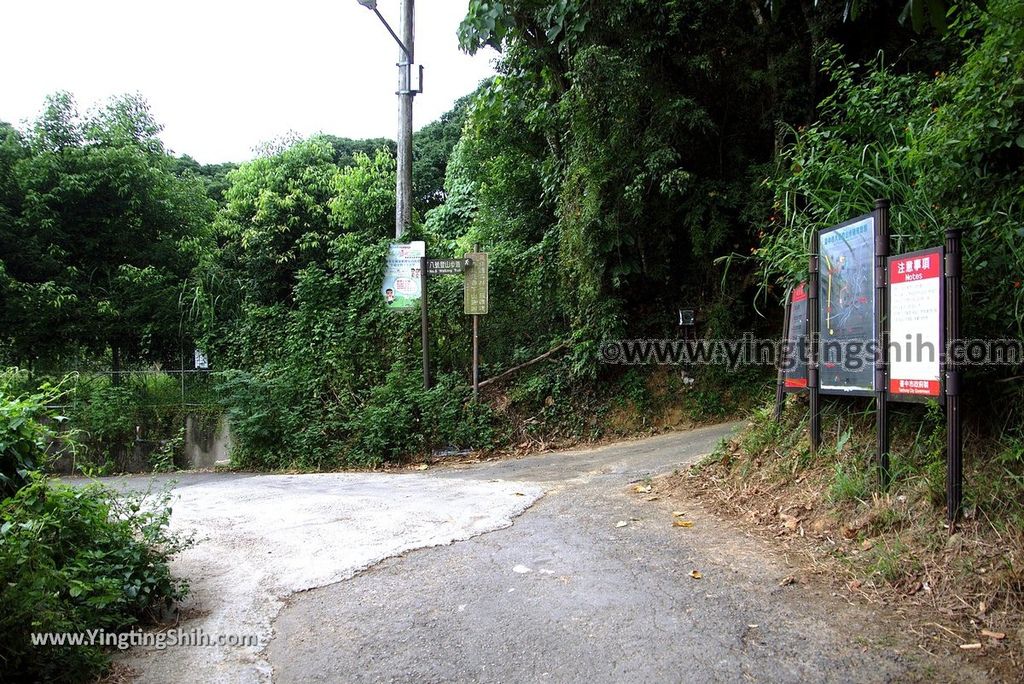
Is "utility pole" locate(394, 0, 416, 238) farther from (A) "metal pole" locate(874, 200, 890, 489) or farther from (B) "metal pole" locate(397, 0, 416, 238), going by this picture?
(A) "metal pole" locate(874, 200, 890, 489)

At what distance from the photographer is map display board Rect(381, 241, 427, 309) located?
487 inches

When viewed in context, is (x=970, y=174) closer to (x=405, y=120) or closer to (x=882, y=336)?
(x=882, y=336)

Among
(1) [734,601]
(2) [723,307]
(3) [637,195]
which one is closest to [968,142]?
(1) [734,601]

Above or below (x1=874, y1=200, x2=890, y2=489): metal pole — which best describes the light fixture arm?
above

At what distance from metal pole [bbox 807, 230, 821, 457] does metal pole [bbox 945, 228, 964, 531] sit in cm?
163

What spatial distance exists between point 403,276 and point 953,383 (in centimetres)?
954

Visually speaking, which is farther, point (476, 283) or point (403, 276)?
point (403, 276)

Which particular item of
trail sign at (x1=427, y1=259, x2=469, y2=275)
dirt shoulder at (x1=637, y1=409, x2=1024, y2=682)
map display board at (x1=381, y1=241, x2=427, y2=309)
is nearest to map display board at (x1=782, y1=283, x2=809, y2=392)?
dirt shoulder at (x1=637, y1=409, x2=1024, y2=682)

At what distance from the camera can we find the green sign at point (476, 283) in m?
11.6

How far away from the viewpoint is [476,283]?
38.3 ft

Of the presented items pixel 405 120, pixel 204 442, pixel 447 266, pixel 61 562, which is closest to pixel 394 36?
pixel 405 120

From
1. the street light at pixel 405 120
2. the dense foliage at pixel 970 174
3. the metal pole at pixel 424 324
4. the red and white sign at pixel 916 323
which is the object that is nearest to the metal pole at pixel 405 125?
the street light at pixel 405 120

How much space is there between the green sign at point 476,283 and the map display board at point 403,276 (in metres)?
1.12

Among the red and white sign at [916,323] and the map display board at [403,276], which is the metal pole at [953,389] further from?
the map display board at [403,276]
